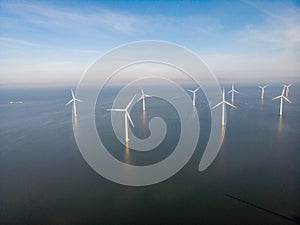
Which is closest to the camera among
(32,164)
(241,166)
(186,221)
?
(186,221)

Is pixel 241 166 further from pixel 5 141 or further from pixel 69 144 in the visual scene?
pixel 5 141

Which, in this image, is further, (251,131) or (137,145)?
(251,131)

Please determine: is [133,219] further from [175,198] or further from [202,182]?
[202,182]

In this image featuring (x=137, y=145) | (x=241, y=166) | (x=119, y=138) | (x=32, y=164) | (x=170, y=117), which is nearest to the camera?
(x=241, y=166)

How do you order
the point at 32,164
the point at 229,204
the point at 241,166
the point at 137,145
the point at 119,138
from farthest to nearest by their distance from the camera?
1. the point at 119,138
2. the point at 137,145
3. the point at 32,164
4. the point at 241,166
5. the point at 229,204

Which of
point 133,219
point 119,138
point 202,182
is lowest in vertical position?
point 133,219

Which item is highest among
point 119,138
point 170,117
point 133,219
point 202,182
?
point 170,117

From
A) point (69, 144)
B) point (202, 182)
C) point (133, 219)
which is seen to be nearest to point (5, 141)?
point (69, 144)

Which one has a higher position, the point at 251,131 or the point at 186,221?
the point at 251,131

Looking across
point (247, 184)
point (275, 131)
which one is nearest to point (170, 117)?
point (275, 131)
